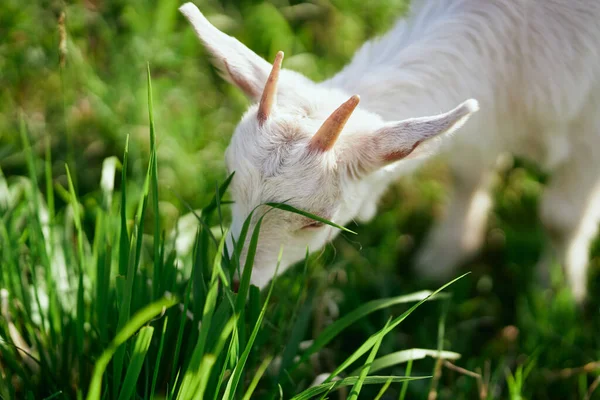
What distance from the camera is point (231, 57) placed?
2316 millimetres

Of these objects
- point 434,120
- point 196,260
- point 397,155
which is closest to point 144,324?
point 196,260

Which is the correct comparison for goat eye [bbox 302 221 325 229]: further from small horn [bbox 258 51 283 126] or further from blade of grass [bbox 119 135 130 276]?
blade of grass [bbox 119 135 130 276]

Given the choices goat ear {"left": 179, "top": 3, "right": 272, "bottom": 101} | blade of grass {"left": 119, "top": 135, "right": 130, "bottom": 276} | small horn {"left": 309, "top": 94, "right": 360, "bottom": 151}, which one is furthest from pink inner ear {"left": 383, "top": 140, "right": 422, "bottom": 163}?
blade of grass {"left": 119, "top": 135, "right": 130, "bottom": 276}

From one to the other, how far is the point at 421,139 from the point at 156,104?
2455 millimetres

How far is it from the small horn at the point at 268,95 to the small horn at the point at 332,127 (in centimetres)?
20

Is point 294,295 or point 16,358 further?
point 294,295

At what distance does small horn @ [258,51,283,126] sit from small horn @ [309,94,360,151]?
20 cm

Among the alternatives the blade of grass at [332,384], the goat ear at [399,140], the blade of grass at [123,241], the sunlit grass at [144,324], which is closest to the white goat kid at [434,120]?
the goat ear at [399,140]

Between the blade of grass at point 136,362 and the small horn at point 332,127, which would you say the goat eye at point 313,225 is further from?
the blade of grass at point 136,362

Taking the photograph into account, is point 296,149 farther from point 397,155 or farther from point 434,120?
point 434,120

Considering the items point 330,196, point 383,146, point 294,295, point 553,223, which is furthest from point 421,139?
point 553,223

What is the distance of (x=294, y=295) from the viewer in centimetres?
297

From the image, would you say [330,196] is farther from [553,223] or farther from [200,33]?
[553,223]

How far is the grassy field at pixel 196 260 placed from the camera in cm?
209
